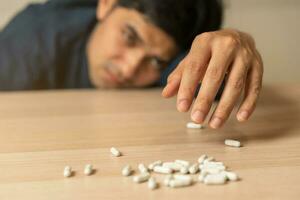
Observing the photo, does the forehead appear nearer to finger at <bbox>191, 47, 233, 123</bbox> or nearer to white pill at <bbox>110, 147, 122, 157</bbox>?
finger at <bbox>191, 47, 233, 123</bbox>

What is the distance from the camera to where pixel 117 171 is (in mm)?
647

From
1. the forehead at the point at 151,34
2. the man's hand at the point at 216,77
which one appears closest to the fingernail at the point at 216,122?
the man's hand at the point at 216,77

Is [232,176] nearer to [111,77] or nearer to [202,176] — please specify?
[202,176]

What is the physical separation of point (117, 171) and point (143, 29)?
0.78 meters

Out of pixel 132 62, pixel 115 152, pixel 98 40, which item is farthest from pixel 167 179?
pixel 98 40

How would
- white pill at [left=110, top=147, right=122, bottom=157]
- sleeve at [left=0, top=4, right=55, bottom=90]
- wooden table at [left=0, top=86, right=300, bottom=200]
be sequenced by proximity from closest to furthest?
wooden table at [left=0, top=86, right=300, bottom=200], white pill at [left=110, top=147, right=122, bottom=157], sleeve at [left=0, top=4, right=55, bottom=90]

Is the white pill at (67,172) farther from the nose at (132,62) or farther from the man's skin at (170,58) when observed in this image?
the nose at (132,62)

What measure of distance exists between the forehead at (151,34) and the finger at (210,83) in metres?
0.58

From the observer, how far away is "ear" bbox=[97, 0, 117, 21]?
149 cm

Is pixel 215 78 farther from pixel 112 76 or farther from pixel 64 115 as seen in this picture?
pixel 112 76

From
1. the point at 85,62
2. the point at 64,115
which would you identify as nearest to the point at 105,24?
the point at 85,62

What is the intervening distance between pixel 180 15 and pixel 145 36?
12 cm

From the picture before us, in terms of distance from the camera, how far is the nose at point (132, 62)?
1374 mm

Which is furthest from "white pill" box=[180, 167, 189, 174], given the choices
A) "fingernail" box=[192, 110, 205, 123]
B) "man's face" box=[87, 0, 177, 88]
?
"man's face" box=[87, 0, 177, 88]
